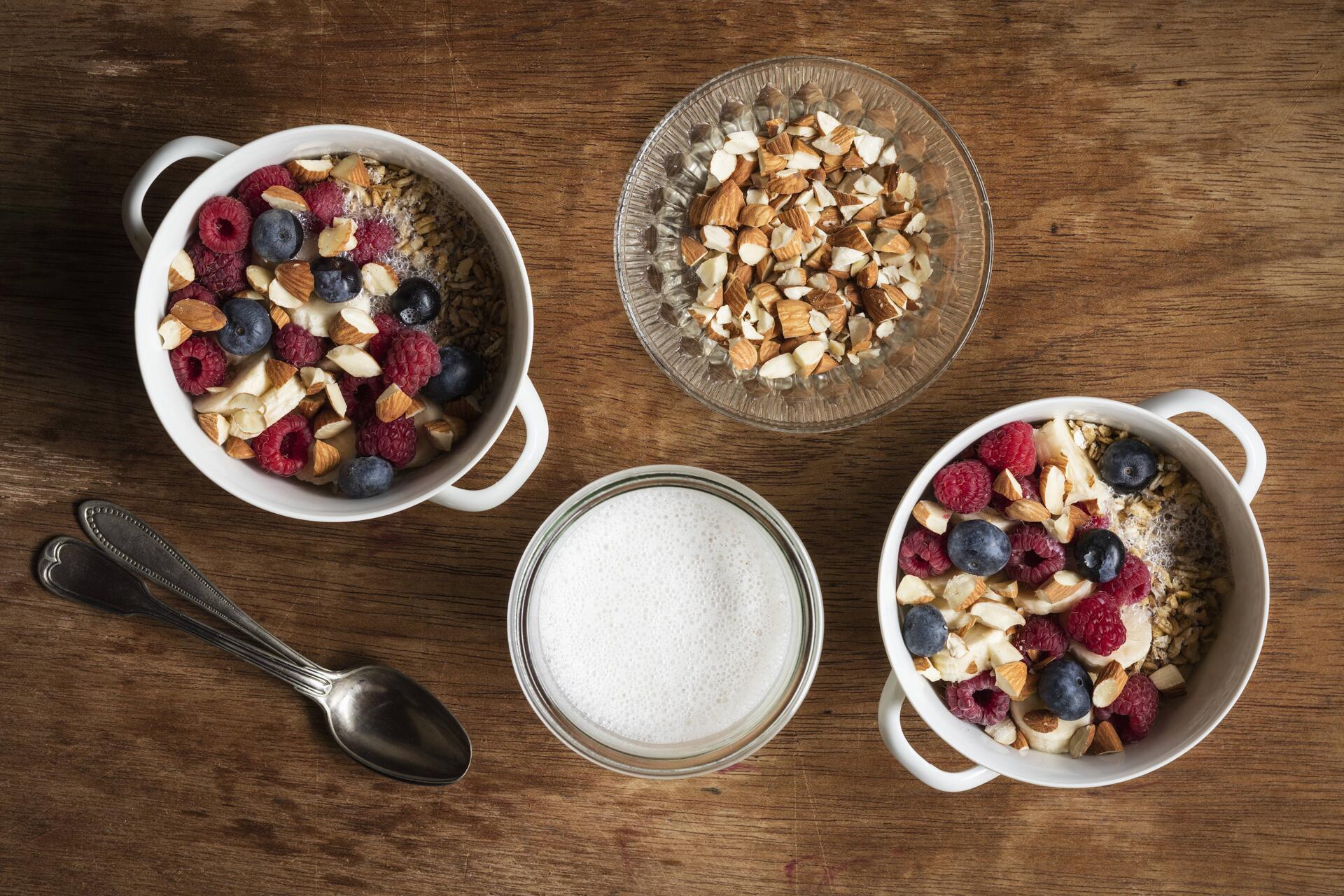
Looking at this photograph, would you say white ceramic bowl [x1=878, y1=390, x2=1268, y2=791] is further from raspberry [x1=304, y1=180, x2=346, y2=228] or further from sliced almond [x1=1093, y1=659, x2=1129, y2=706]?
raspberry [x1=304, y1=180, x2=346, y2=228]

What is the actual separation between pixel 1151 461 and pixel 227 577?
3.49 ft

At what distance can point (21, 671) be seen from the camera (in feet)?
3.53

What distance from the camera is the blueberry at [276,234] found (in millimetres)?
865

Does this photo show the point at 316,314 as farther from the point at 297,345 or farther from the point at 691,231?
the point at 691,231

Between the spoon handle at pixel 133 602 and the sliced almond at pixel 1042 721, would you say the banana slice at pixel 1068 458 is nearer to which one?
the sliced almond at pixel 1042 721

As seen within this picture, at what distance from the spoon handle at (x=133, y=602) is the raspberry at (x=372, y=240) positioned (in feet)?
1.57

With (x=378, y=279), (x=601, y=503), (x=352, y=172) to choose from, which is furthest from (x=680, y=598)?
(x=352, y=172)

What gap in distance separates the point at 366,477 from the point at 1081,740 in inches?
31.3

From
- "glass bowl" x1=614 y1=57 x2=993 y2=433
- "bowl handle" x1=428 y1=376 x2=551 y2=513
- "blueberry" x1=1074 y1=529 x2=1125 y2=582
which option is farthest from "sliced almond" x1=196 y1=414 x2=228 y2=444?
"blueberry" x1=1074 y1=529 x2=1125 y2=582

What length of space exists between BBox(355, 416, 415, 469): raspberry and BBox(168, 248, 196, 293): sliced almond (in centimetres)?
22

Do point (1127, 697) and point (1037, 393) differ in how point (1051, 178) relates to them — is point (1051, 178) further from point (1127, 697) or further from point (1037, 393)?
point (1127, 697)

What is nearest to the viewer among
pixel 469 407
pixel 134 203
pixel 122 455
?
pixel 134 203

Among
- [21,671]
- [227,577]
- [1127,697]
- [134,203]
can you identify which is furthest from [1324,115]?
[21,671]

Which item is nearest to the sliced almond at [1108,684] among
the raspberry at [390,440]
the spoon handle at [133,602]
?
the raspberry at [390,440]
